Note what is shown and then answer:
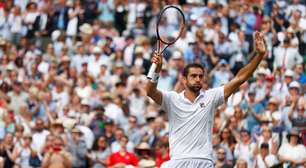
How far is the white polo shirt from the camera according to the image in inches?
447

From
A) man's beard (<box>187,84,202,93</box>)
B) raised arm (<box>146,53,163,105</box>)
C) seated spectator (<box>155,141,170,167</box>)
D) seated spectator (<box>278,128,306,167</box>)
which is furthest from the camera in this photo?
seated spectator (<box>155,141,170,167</box>)

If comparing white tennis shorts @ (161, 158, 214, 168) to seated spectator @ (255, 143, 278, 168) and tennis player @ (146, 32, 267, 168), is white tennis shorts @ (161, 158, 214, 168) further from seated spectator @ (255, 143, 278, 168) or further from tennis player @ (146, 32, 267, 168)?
seated spectator @ (255, 143, 278, 168)

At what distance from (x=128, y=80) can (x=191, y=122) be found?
12.8m

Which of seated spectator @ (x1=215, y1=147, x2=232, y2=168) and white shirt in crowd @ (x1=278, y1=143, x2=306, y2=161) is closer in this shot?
white shirt in crowd @ (x1=278, y1=143, x2=306, y2=161)

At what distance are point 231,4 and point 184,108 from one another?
15564 millimetres

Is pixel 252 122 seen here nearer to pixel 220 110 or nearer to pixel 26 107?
pixel 220 110

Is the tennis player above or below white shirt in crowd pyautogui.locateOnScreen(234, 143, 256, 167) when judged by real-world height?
above

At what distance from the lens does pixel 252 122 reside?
20828mm

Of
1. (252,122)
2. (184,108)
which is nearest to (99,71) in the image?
(252,122)

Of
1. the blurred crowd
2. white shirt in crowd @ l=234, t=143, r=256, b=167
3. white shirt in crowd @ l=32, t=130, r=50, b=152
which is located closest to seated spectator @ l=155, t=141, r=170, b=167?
the blurred crowd

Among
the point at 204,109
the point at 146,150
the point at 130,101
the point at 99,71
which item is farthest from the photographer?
the point at 99,71

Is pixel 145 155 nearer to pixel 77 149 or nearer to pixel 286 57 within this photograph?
pixel 77 149

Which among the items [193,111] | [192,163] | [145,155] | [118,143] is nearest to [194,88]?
[193,111]

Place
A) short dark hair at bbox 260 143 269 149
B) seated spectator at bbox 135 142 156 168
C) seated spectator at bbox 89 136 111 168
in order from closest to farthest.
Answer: seated spectator at bbox 135 142 156 168 → short dark hair at bbox 260 143 269 149 → seated spectator at bbox 89 136 111 168
